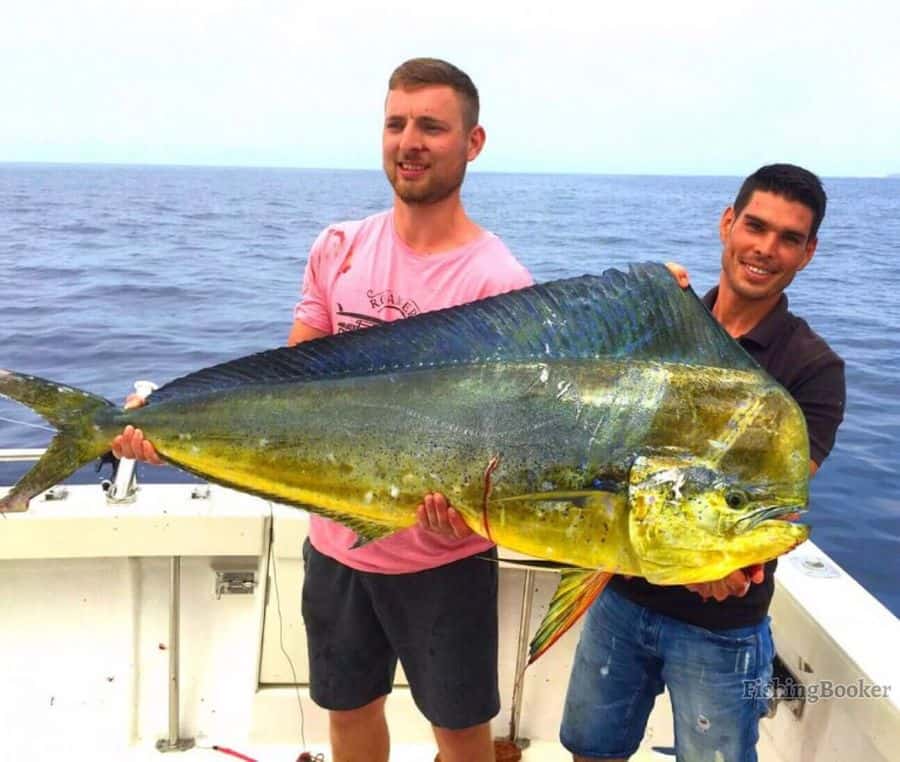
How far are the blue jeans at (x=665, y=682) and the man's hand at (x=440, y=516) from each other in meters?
0.71

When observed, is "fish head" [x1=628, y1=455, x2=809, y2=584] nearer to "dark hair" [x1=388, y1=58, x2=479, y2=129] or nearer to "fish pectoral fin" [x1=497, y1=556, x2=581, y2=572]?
"fish pectoral fin" [x1=497, y1=556, x2=581, y2=572]

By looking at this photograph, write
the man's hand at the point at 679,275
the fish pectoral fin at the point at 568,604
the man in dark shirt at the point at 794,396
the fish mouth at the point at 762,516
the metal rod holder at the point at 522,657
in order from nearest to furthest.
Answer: the fish mouth at the point at 762,516, the fish pectoral fin at the point at 568,604, the man's hand at the point at 679,275, the man in dark shirt at the point at 794,396, the metal rod holder at the point at 522,657

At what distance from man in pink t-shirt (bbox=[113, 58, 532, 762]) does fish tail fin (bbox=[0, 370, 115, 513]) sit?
554 mm

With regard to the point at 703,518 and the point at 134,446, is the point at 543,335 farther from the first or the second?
the point at 134,446

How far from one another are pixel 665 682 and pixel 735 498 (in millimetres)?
901

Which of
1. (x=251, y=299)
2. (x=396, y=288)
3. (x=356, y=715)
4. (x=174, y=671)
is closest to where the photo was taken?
(x=396, y=288)

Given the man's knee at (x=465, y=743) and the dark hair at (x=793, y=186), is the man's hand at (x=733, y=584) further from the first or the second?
the dark hair at (x=793, y=186)

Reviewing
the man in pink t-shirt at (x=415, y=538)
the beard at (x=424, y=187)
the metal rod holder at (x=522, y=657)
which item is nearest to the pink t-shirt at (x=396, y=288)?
the man in pink t-shirt at (x=415, y=538)

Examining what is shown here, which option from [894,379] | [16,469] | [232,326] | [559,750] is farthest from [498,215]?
[559,750]

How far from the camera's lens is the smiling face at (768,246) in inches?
74.9

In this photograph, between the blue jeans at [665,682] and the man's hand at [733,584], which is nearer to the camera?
the man's hand at [733,584]

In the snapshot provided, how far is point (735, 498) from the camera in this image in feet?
4.60

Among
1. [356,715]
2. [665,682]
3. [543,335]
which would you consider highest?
[543,335]

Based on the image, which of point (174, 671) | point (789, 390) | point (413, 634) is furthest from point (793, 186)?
point (174, 671)
